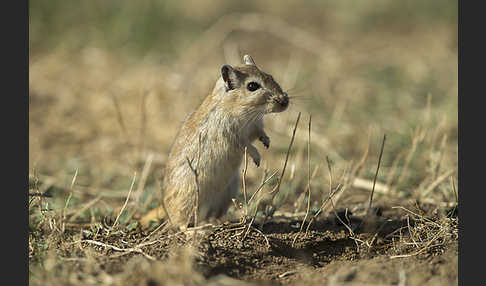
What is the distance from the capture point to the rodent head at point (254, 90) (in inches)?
165

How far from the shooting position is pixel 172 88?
739 centimetres

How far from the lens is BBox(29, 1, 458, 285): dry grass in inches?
150

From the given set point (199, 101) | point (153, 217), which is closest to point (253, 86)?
point (153, 217)

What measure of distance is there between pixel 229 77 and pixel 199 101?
8.51 feet

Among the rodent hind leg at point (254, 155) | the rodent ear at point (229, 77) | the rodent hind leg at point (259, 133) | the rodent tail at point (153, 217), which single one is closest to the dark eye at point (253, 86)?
the rodent ear at point (229, 77)

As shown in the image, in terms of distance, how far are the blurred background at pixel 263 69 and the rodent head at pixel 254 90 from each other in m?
0.59

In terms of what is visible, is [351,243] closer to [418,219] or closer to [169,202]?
[418,219]

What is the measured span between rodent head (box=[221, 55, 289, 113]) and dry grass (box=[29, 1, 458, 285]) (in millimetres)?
320

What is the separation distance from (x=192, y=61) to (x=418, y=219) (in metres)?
5.47

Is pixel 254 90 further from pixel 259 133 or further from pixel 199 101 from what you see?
pixel 199 101

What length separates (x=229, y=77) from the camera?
4207 mm

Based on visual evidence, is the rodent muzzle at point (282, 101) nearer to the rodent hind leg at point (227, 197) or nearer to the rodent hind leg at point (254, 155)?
the rodent hind leg at point (254, 155)

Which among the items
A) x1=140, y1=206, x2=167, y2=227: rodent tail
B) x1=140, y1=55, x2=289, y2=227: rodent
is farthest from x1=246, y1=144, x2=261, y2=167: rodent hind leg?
x1=140, y1=206, x2=167, y2=227: rodent tail

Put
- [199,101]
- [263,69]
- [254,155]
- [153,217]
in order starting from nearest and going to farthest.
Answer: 1. [254,155]
2. [153,217]
3. [199,101]
4. [263,69]
